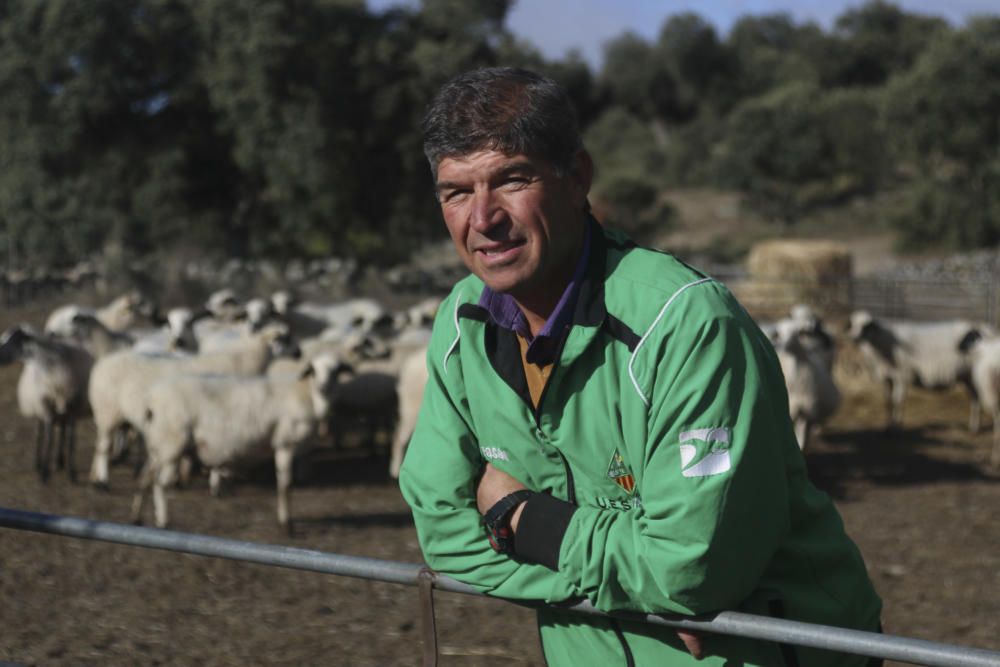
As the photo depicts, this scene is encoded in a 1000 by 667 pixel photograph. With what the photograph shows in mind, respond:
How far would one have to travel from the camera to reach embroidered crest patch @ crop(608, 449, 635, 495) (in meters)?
2.04

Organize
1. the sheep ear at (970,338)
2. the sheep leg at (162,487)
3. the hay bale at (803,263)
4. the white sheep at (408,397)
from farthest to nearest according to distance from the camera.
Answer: the hay bale at (803,263) → the sheep ear at (970,338) → the white sheep at (408,397) → the sheep leg at (162,487)

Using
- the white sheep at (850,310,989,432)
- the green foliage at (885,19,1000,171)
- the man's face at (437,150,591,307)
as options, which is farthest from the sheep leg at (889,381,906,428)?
the green foliage at (885,19,1000,171)

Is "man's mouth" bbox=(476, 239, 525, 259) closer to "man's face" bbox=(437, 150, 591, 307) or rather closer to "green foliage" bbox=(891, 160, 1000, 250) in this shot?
"man's face" bbox=(437, 150, 591, 307)

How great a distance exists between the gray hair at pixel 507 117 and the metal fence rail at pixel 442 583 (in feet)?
2.53

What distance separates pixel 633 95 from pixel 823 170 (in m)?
27.4

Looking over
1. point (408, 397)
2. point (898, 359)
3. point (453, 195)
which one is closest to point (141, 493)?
point (408, 397)

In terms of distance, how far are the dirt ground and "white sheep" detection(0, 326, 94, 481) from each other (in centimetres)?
59

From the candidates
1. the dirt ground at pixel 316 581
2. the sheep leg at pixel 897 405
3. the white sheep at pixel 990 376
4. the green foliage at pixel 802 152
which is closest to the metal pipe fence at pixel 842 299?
the sheep leg at pixel 897 405

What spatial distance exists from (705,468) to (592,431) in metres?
0.24

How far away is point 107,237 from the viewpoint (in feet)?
101

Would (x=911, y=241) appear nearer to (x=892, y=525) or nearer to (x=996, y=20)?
Answer: (x=996, y=20)

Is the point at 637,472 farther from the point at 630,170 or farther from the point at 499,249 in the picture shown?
the point at 630,170

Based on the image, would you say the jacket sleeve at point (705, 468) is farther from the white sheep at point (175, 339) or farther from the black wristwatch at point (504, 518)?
the white sheep at point (175, 339)

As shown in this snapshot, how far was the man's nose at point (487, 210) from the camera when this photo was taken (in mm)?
2037
